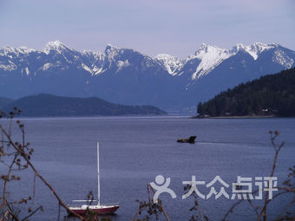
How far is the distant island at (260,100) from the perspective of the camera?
164125 mm

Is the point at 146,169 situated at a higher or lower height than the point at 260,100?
lower

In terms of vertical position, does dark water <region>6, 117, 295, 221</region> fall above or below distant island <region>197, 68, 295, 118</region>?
below

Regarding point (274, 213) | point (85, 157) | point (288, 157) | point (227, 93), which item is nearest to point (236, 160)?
point (288, 157)

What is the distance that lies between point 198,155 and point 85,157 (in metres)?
13.6

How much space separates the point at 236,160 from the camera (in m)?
61.8

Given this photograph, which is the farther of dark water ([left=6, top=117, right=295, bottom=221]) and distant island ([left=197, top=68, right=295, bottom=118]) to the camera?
distant island ([left=197, top=68, right=295, bottom=118])

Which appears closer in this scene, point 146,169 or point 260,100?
point 146,169

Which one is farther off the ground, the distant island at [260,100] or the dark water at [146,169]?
the distant island at [260,100]

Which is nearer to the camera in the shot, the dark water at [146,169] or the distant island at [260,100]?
the dark water at [146,169]

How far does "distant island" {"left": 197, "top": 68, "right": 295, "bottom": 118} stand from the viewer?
164125 mm

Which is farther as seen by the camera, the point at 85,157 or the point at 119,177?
the point at 85,157

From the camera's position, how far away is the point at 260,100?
164750 millimetres

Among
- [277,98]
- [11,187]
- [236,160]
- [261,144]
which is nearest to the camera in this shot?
[11,187]

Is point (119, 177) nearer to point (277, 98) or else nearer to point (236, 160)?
point (236, 160)
